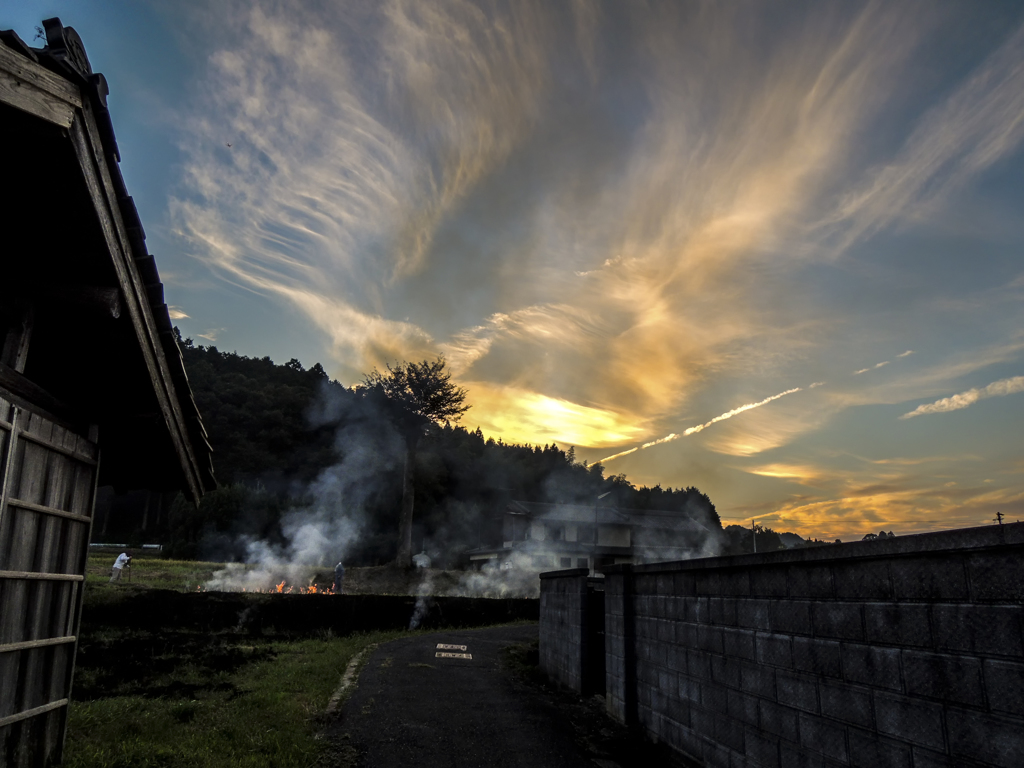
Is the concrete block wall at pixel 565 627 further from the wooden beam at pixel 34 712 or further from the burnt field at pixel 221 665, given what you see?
the wooden beam at pixel 34 712

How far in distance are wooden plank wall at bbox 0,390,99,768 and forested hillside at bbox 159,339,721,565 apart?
37.0 metres

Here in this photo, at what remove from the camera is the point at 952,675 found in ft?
11.8

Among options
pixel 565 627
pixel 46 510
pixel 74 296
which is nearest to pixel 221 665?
pixel 565 627

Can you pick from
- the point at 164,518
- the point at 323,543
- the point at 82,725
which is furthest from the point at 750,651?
the point at 164,518

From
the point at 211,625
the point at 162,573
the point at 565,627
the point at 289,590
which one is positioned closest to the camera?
the point at 565,627

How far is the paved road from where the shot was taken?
7270mm

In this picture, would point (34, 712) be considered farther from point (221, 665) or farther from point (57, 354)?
point (221, 665)

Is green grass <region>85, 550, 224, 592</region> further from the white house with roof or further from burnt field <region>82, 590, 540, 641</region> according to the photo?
the white house with roof

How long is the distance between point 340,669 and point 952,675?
443 inches

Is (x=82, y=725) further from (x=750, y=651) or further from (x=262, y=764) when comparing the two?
(x=750, y=651)

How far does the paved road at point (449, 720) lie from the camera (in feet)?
23.9

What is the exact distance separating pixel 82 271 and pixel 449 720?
24.2ft

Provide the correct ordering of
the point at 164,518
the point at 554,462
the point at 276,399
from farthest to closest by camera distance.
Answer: the point at 554,462, the point at 276,399, the point at 164,518

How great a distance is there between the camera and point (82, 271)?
16.6 ft
